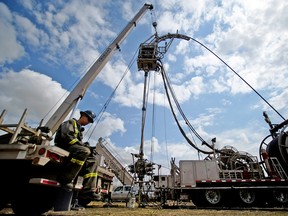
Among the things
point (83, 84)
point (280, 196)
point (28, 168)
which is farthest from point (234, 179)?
point (28, 168)

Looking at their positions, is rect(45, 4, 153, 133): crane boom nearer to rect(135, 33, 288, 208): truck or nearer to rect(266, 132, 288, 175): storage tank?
rect(135, 33, 288, 208): truck

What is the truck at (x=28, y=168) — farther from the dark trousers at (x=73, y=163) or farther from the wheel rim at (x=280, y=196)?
the wheel rim at (x=280, y=196)

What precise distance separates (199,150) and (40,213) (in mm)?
9148

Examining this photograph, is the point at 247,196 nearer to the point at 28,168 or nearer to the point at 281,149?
the point at 281,149

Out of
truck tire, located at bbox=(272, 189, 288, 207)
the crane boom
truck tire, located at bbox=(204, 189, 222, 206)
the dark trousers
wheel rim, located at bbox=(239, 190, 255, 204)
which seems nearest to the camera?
the dark trousers

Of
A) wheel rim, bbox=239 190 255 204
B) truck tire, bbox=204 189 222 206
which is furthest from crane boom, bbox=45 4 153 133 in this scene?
wheel rim, bbox=239 190 255 204

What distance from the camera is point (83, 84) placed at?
7.14 meters

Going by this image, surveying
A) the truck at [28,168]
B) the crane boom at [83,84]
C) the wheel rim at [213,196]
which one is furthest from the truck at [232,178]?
the truck at [28,168]

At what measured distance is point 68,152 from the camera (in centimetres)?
348

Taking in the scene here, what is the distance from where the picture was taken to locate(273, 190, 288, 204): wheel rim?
874 centimetres

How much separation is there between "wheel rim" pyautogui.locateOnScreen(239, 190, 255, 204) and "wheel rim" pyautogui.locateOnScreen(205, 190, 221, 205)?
101 centimetres

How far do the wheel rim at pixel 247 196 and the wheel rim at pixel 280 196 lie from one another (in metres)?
0.95

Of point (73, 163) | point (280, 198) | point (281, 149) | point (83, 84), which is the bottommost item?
point (73, 163)

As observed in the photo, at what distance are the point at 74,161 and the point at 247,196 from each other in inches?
351
